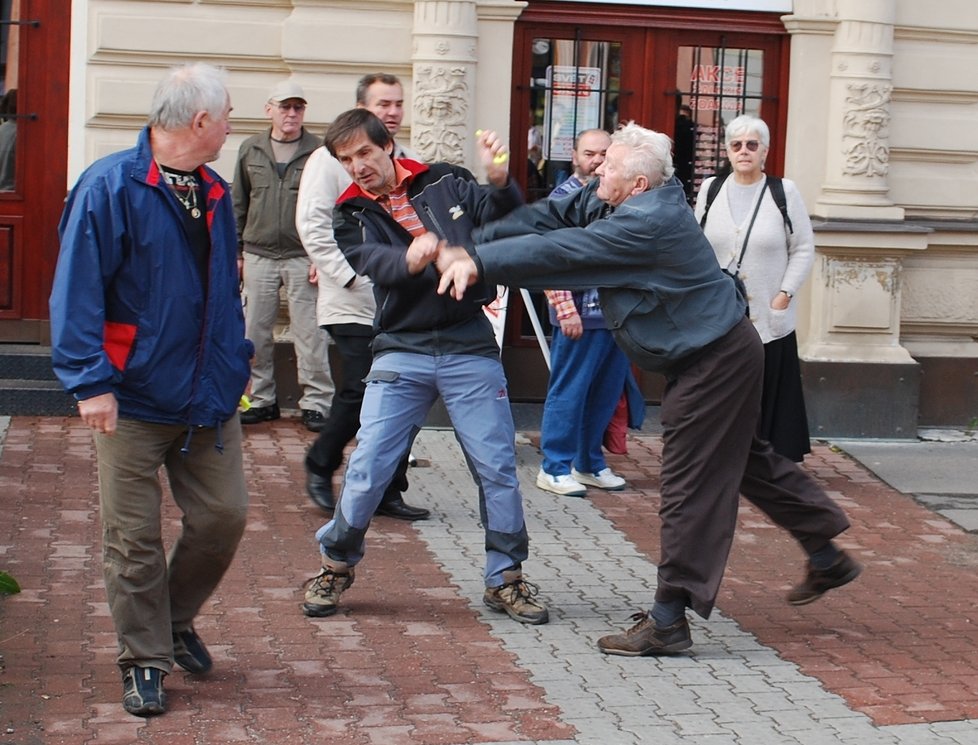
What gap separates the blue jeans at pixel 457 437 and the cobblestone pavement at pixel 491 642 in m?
0.31

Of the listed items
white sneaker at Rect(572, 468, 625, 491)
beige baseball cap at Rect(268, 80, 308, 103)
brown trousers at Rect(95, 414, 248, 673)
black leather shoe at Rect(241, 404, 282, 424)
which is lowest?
white sneaker at Rect(572, 468, 625, 491)

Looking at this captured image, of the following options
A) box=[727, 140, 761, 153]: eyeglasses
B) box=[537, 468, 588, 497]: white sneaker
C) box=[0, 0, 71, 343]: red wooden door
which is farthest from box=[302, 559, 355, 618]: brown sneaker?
box=[0, 0, 71, 343]: red wooden door

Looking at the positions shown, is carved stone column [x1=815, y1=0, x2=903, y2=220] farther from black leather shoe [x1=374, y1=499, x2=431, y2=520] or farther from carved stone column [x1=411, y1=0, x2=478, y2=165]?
black leather shoe [x1=374, y1=499, x2=431, y2=520]

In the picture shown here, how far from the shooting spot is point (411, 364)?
619 cm

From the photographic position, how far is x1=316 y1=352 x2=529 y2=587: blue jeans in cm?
613

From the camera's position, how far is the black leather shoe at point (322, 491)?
770 cm

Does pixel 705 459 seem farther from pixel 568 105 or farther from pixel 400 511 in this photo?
pixel 568 105

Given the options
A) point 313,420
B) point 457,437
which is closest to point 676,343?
point 457,437

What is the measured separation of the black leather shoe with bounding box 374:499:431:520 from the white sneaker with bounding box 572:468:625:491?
966 millimetres

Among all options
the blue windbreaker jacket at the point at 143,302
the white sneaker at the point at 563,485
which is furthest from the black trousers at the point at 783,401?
the blue windbreaker jacket at the point at 143,302

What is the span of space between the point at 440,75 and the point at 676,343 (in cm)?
446

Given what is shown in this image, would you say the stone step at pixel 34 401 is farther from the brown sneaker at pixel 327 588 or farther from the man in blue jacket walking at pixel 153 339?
the man in blue jacket walking at pixel 153 339

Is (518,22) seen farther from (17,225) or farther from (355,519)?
(355,519)

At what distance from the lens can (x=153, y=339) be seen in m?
4.91
